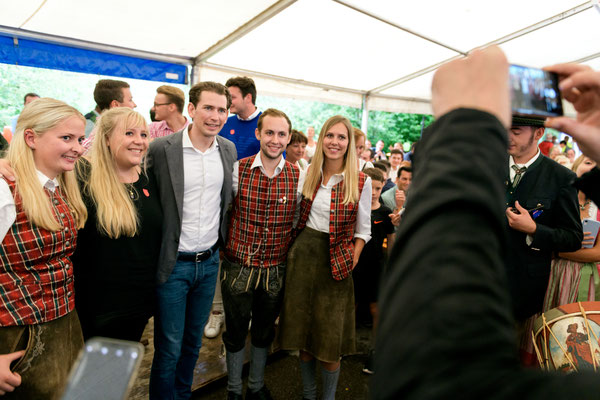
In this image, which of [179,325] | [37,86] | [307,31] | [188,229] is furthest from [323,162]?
[37,86]

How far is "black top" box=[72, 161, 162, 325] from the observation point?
1.69 meters

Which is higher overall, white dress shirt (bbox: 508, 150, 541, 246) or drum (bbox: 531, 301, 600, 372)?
white dress shirt (bbox: 508, 150, 541, 246)

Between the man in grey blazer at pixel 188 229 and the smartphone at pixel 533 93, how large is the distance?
6.32ft

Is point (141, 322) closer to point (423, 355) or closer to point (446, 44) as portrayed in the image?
point (423, 355)

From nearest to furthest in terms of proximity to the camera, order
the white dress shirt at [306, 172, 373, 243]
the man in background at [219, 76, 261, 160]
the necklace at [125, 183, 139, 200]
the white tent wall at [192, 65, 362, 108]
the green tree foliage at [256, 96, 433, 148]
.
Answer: the necklace at [125, 183, 139, 200]
the white dress shirt at [306, 172, 373, 243]
the man in background at [219, 76, 261, 160]
the white tent wall at [192, 65, 362, 108]
the green tree foliage at [256, 96, 433, 148]

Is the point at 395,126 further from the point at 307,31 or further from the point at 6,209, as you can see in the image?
the point at 6,209

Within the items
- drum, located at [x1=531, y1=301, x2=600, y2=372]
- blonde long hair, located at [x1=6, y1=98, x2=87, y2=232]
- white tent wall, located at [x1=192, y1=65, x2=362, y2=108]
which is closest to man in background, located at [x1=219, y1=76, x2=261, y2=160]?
blonde long hair, located at [x1=6, y1=98, x2=87, y2=232]

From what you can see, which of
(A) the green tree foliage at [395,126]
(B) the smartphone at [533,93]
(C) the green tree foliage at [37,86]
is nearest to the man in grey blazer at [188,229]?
(B) the smartphone at [533,93]

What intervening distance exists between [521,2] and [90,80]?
6.73m

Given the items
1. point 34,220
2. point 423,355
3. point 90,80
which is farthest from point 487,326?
point 90,80

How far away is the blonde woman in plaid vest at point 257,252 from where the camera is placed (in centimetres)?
230

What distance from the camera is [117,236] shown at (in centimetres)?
171

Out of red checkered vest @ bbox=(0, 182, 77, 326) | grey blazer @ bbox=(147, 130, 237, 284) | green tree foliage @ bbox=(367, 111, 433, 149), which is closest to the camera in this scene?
red checkered vest @ bbox=(0, 182, 77, 326)

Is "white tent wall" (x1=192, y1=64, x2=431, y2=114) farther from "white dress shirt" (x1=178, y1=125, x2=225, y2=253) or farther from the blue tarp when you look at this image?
"white dress shirt" (x1=178, y1=125, x2=225, y2=253)
